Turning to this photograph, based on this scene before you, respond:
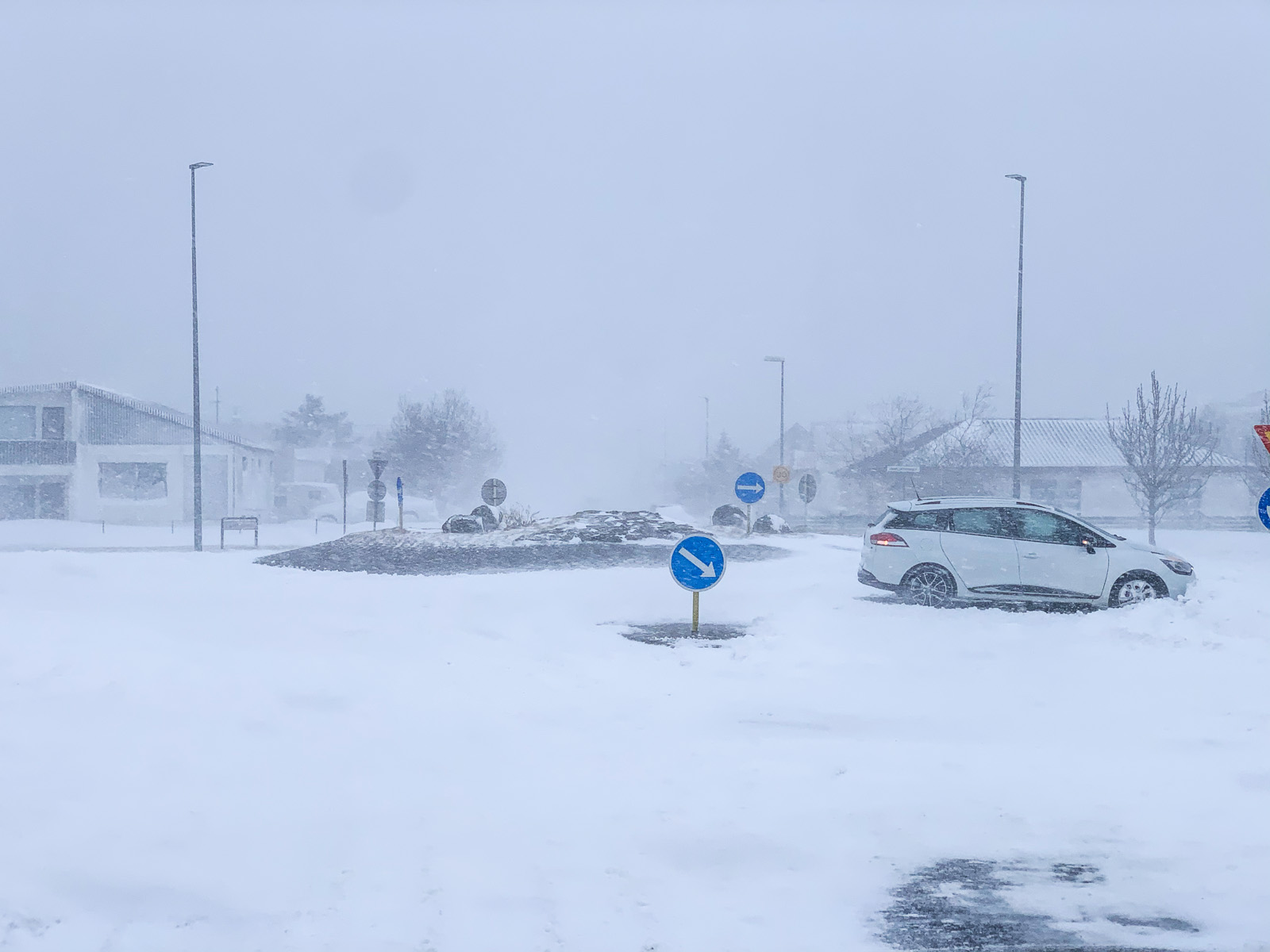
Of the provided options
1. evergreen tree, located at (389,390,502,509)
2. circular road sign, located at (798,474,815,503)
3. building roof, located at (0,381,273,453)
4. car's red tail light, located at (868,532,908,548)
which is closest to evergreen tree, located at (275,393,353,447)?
evergreen tree, located at (389,390,502,509)


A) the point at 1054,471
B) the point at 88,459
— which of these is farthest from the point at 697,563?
the point at 1054,471

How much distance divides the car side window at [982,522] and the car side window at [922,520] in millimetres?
163

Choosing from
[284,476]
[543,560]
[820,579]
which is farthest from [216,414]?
[820,579]

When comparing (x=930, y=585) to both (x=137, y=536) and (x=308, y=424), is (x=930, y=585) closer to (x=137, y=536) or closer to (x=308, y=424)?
(x=137, y=536)

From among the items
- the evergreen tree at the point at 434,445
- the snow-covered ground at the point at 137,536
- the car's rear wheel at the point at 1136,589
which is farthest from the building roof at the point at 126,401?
the car's rear wheel at the point at 1136,589

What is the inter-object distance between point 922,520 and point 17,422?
42390 millimetres

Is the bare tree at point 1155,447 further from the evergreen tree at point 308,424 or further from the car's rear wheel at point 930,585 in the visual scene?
the evergreen tree at point 308,424

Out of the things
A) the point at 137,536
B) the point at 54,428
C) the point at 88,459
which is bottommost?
the point at 137,536

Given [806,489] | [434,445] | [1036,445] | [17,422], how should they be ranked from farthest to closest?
[434,445] → [1036,445] → [17,422] → [806,489]

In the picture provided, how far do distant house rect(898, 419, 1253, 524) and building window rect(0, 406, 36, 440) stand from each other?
3874 cm

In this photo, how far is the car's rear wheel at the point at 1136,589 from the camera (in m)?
13.2

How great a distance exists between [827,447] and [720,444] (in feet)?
36.0

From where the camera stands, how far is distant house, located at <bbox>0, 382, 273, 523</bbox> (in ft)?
A: 144

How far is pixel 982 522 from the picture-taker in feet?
Answer: 45.6
